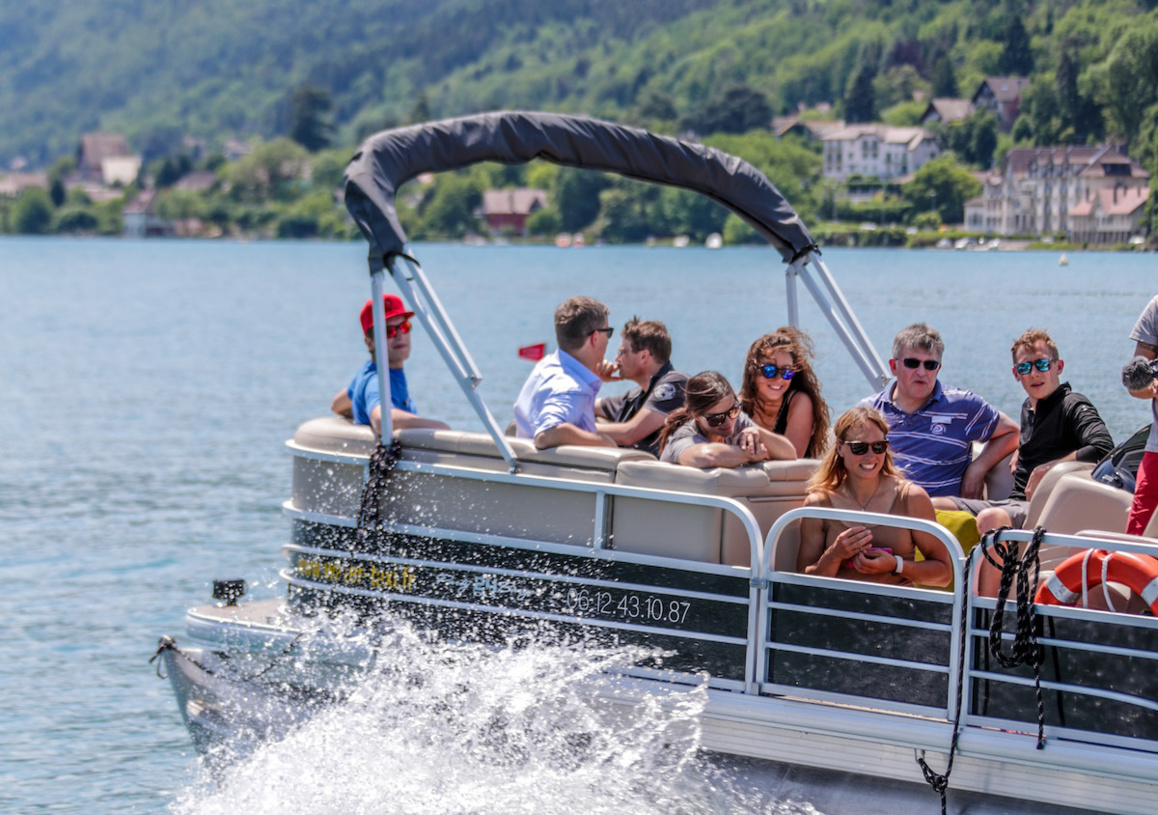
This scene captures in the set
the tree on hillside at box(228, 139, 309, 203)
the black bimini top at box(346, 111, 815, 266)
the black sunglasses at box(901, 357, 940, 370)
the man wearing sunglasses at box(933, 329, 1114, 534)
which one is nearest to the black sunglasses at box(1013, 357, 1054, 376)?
the man wearing sunglasses at box(933, 329, 1114, 534)

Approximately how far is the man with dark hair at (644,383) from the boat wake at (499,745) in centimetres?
116

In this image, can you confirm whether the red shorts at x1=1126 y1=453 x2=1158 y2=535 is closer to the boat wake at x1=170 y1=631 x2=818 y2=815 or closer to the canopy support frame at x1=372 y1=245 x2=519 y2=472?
the boat wake at x1=170 y1=631 x2=818 y2=815

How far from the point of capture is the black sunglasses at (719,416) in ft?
17.8

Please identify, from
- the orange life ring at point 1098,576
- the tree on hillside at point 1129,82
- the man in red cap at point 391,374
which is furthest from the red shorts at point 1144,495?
the tree on hillside at point 1129,82

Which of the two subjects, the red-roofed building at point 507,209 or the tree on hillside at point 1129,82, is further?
the red-roofed building at point 507,209

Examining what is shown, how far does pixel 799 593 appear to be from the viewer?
504 centimetres

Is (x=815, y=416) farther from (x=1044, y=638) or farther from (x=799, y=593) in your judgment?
(x=1044, y=638)

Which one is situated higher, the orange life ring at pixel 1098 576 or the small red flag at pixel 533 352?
the small red flag at pixel 533 352

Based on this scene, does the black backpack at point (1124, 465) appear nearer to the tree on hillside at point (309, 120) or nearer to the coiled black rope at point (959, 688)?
the coiled black rope at point (959, 688)

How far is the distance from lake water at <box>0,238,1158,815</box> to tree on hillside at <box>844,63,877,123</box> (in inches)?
1363

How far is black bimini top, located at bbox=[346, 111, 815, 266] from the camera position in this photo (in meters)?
5.73

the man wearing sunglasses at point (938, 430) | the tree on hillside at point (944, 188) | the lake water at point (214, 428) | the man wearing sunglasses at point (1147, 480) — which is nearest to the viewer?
the man wearing sunglasses at point (1147, 480)

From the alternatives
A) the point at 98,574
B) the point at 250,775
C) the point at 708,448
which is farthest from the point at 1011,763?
the point at 98,574

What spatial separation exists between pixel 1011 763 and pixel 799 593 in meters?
0.91
